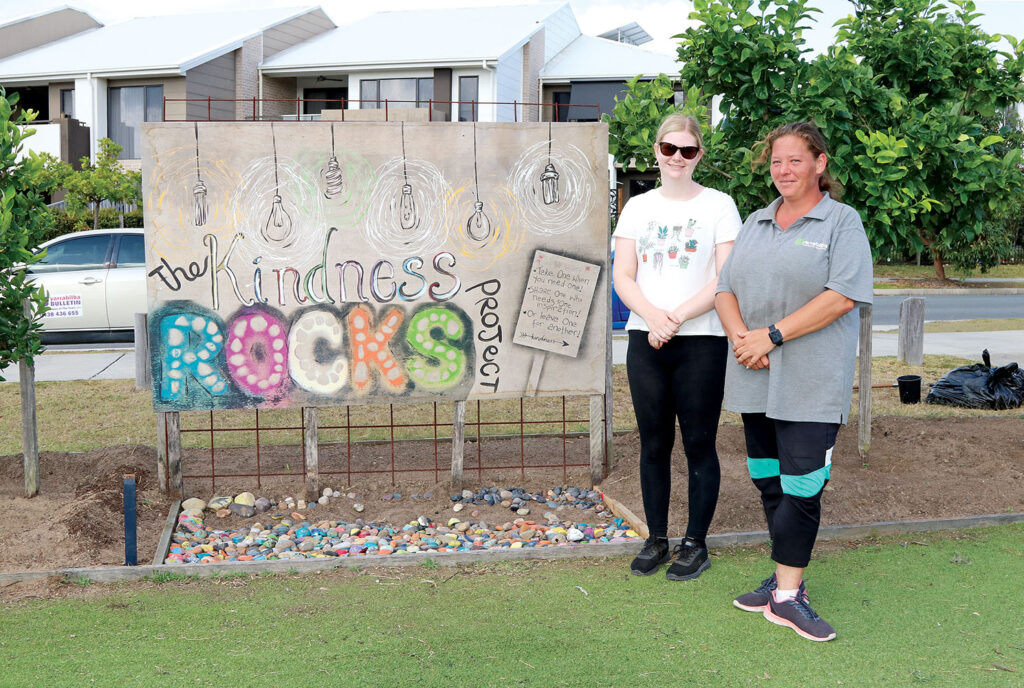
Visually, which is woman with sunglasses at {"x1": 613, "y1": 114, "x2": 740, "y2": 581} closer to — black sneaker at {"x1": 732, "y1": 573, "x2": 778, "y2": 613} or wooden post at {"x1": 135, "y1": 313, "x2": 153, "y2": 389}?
black sneaker at {"x1": 732, "y1": 573, "x2": 778, "y2": 613}

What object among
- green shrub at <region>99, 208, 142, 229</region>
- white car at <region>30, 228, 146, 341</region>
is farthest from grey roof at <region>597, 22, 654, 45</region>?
white car at <region>30, 228, 146, 341</region>

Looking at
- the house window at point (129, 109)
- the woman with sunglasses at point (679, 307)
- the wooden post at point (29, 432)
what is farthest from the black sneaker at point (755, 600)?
the house window at point (129, 109)

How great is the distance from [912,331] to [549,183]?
630 cm

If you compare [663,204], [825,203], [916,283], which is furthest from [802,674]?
[916,283]

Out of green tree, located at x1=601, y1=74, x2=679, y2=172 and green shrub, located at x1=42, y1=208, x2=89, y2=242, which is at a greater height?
green tree, located at x1=601, y1=74, x2=679, y2=172

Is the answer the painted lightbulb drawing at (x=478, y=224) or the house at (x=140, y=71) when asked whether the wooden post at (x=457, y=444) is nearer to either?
the painted lightbulb drawing at (x=478, y=224)

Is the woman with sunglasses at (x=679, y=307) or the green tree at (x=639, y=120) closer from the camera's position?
the woman with sunglasses at (x=679, y=307)

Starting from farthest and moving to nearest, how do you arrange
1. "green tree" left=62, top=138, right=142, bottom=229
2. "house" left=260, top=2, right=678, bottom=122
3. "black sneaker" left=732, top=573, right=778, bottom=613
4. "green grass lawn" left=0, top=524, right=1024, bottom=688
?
"house" left=260, top=2, right=678, bottom=122 → "green tree" left=62, top=138, right=142, bottom=229 → "black sneaker" left=732, top=573, right=778, bottom=613 → "green grass lawn" left=0, top=524, right=1024, bottom=688

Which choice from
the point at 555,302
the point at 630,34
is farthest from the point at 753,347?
the point at 630,34

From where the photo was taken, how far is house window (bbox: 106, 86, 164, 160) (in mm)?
26359

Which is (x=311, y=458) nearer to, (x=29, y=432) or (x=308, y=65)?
(x=29, y=432)

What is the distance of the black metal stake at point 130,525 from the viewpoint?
163 inches

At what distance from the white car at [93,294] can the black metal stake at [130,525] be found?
8.98 meters

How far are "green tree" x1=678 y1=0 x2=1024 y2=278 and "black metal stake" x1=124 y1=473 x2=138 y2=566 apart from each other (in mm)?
3643
